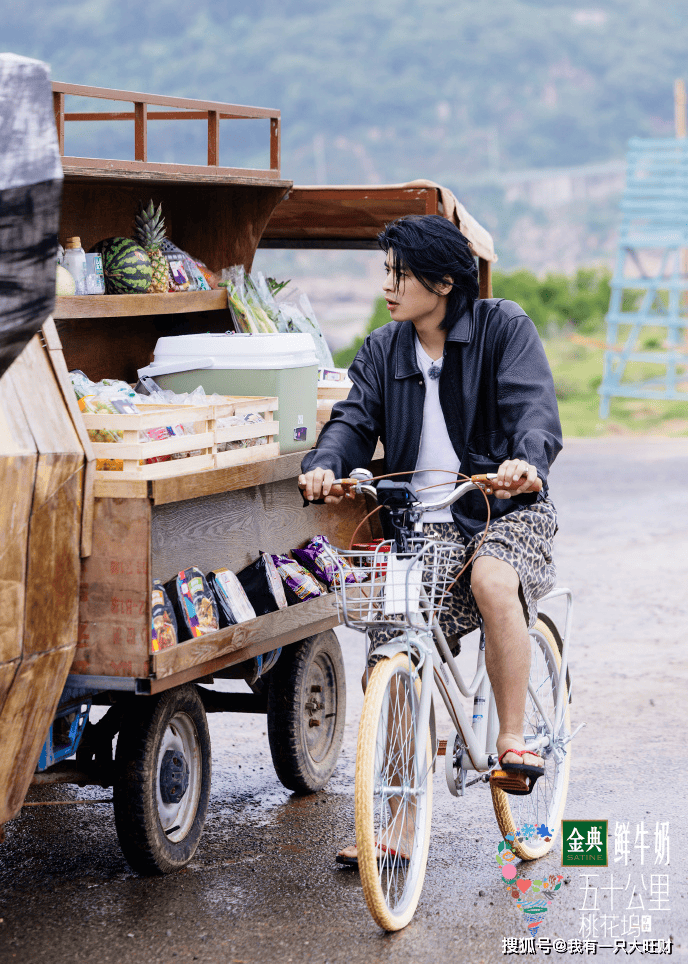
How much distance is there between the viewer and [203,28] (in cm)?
Result: 6294

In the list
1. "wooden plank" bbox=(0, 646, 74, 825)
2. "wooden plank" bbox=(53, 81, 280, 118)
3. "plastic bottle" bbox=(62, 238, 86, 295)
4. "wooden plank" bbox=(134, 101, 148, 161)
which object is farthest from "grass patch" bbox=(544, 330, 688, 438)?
"wooden plank" bbox=(0, 646, 74, 825)

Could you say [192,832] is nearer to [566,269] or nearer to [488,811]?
[488,811]

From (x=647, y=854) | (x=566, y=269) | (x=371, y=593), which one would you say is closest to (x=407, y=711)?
(x=371, y=593)

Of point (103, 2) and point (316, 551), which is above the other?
point (103, 2)

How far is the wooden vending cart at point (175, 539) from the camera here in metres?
3.71

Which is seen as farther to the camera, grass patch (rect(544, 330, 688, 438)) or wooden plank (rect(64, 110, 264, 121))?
grass patch (rect(544, 330, 688, 438))

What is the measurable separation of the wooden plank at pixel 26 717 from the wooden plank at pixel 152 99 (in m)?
1.69


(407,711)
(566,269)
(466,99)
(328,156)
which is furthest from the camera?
(466,99)

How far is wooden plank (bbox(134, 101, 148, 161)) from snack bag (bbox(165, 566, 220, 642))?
147 centimetres

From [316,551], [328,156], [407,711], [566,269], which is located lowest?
[407,711]

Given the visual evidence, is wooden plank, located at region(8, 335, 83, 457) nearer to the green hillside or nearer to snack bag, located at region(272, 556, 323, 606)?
snack bag, located at region(272, 556, 323, 606)

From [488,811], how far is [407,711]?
1.19 m

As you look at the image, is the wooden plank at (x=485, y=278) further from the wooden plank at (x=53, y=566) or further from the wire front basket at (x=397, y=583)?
the wooden plank at (x=53, y=566)

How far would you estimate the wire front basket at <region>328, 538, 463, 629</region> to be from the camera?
3.47 m
